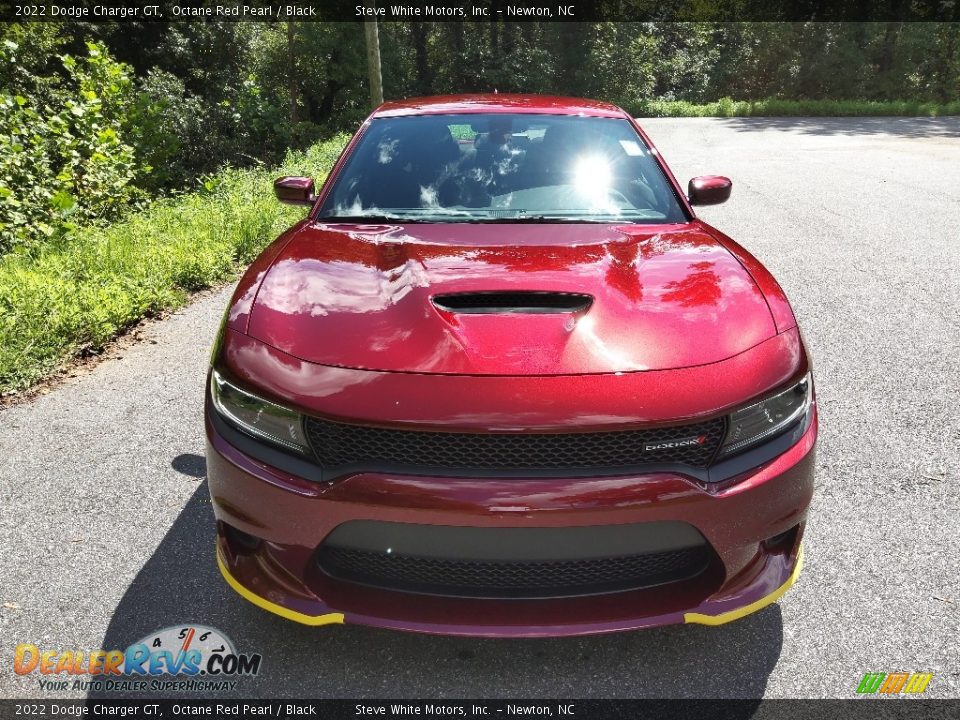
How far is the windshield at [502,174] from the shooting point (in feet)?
9.95

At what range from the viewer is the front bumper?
5.85ft

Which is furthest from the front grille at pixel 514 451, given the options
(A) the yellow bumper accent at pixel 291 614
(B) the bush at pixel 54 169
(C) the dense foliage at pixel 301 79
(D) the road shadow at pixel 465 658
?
(B) the bush at pixel 54 169

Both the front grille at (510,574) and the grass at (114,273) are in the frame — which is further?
the grass at (114,273)

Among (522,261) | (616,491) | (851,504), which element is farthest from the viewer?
(851,504)

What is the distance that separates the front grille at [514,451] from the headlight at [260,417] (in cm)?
12

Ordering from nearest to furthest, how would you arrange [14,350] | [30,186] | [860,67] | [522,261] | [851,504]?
1. [522,261]
2. [851,504]
3. [14,350]
4. [30,186]
5. [860,67]

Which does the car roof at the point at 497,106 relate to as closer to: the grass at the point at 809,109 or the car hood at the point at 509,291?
the car hood at the point at 509,291

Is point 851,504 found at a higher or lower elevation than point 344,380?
lower

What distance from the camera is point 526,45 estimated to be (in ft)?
155

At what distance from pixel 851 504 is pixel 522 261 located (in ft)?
5.78

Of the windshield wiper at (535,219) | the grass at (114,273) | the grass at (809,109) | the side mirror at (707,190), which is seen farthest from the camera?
the grass at (809,109)

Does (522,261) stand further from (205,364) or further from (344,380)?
(205,364)

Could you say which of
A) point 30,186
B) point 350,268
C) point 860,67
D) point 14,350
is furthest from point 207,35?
point 860,67

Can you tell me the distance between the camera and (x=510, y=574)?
1936 millimetres
